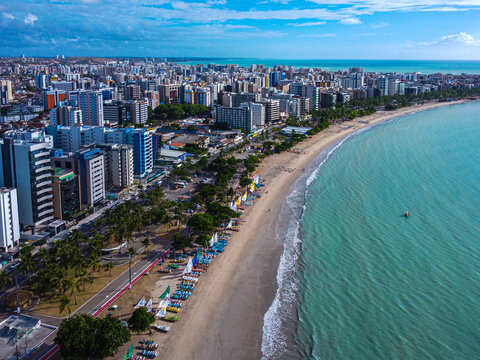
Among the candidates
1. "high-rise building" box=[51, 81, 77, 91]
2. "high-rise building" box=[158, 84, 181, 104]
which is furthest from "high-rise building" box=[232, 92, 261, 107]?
"high-rise building" box=[51, 81, 77, 91]

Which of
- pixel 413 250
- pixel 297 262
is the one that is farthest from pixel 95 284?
pixel 413 250

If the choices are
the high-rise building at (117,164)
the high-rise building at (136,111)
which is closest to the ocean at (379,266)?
the high-rise building at (117,164)

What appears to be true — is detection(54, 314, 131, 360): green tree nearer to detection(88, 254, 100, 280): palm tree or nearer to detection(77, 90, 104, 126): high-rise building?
detection(88, 254, 100, 280): palm tree

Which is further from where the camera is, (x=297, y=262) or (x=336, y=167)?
(x=336, y=167)

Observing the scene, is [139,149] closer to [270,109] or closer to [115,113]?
[115,113]

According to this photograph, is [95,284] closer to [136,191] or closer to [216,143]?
[136,191]

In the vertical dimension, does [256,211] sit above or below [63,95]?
below

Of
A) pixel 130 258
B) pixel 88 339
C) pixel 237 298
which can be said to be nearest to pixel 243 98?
pixel 130 258

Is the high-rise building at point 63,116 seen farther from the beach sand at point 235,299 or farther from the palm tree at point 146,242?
the palm tree at point 146,242
